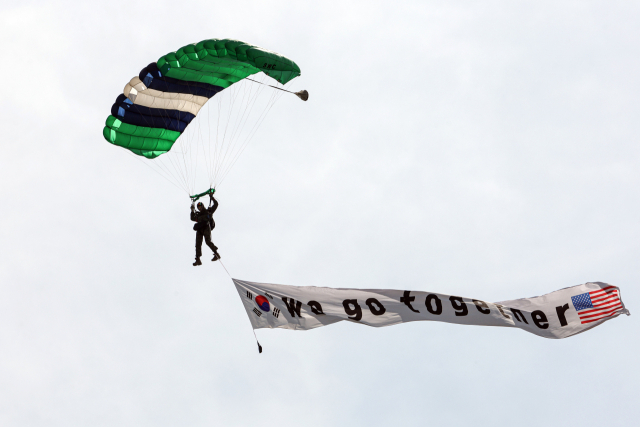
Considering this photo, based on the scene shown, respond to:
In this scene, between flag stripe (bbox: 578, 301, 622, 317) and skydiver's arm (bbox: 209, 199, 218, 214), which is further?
skydiver's arm (bbox: 209, 199, 218, 214)

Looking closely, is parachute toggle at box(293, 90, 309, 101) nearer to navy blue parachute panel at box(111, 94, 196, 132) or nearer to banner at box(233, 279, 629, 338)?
navy blue parachute panel at box(111, 94, 196, 132)

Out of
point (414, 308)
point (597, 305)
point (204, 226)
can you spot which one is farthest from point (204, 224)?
point (597, 305)

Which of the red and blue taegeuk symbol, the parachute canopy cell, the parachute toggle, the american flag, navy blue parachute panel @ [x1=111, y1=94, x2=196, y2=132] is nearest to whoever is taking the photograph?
the red and blue taegeuk symbol

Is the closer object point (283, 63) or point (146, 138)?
point (283, 63)

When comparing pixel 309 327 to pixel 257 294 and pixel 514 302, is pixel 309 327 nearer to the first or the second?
pixel 257 294

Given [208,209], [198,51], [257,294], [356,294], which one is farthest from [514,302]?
[198,51]

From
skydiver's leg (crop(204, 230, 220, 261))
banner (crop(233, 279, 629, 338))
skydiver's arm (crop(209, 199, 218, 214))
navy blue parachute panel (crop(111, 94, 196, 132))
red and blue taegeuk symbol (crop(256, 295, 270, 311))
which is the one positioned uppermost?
navy blue parachute panel (crop(111, 94, 196, 132))

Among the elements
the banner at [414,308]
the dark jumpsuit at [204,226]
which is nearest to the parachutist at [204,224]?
the dark jumpsuit at [204,226]

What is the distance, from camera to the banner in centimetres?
1953

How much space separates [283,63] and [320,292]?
16.1 ft

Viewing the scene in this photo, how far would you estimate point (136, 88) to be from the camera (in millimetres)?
20578

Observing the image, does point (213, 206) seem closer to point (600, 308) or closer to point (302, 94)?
point (302, 94)

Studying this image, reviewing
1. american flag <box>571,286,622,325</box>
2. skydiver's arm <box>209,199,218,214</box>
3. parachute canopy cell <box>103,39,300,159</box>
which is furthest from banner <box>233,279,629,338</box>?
parachute canopy cell <box>103,39,300,159</box>

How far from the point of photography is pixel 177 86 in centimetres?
2138
